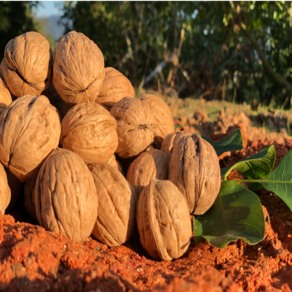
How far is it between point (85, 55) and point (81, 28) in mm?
11969

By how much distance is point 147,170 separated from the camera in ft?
7.48

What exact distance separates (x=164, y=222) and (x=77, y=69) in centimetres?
125

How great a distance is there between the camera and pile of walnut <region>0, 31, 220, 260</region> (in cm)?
192

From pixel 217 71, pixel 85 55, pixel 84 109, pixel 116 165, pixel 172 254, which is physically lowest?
pixel 217 71

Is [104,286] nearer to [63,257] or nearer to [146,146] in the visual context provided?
[63,257]

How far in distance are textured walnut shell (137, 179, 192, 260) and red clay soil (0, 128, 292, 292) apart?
0.27ft

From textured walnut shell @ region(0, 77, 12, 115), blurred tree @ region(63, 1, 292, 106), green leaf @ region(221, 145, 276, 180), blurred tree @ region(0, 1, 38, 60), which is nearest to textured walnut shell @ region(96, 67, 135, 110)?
textured walnut shell @ region(0, 77, 12, 115)

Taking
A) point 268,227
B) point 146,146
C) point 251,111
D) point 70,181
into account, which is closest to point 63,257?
point 70,181

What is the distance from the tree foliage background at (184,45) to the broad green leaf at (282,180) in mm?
7246

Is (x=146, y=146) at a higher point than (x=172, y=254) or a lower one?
higher

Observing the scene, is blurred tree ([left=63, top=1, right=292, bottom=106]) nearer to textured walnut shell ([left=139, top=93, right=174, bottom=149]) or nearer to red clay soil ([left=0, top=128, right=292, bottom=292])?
textured walnut shell ([left=139, top=93, right=174, bottom=149])

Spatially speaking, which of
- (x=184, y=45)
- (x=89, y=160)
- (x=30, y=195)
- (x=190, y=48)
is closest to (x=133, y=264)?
(x=89, y=160)

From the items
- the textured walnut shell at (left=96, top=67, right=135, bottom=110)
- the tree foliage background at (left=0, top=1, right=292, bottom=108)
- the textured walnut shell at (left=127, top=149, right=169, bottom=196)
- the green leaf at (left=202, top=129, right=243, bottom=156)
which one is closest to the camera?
the textured walnut shell at (left=127, top=149, right=169, bottom=196)

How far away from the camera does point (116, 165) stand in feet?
8.16
